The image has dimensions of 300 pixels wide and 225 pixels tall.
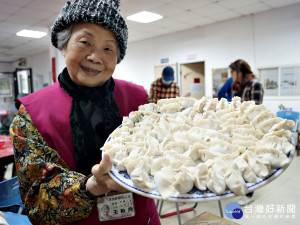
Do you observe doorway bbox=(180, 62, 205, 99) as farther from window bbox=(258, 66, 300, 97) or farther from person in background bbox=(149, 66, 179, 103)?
person in background bbox=(149, 66, 179, 103)

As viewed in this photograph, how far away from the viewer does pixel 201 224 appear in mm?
1228

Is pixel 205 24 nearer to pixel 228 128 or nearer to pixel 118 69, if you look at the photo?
pixel 118 69

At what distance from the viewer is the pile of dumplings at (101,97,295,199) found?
62cm

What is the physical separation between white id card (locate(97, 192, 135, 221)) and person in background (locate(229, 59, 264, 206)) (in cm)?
235

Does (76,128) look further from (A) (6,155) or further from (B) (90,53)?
(A) (6,155)

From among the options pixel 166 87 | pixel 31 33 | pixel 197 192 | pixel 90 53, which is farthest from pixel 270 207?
pixel 31 33

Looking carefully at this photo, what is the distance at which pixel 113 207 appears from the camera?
885 mm

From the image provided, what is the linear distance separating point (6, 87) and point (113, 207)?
11.9 m

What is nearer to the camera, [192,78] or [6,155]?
[6,155]

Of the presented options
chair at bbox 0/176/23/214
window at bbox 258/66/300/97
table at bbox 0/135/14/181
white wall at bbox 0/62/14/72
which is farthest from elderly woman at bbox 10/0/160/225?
white wall at bbox 0/62/14/72

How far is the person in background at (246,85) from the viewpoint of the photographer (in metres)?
2.92

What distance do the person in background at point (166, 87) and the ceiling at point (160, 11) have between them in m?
1.57

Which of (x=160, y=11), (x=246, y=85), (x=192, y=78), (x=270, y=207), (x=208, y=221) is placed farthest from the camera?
(x=192, y=78)

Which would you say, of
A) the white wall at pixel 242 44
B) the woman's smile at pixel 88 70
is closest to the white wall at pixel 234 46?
the white wall at pixel 242 44
